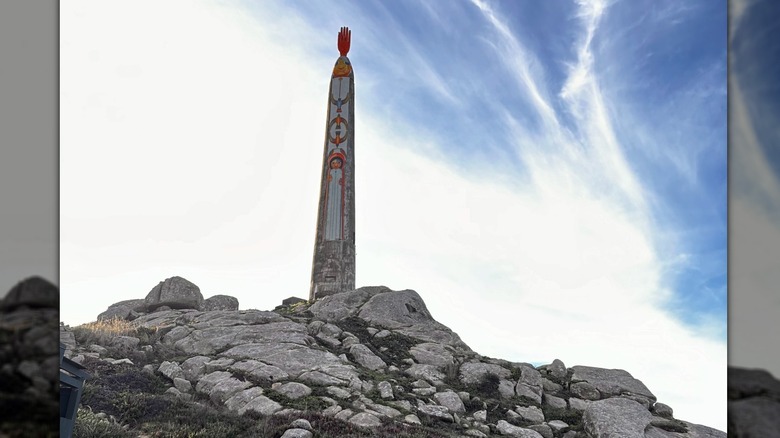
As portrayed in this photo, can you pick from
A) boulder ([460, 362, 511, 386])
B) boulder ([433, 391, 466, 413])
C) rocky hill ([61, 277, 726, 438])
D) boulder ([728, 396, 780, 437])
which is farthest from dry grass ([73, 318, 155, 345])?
boulder ([728, 396, 780, 437])

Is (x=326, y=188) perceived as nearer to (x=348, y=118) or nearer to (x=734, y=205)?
(x=348, y=118)

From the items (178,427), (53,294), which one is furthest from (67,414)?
(53,294)

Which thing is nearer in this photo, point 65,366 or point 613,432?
point 65,366

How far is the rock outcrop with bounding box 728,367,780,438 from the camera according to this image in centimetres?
309

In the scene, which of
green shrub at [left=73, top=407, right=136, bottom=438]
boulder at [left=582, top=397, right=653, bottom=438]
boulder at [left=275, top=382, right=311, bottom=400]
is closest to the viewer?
green shrub at [left=73, top=407, right=136, bottom=438]

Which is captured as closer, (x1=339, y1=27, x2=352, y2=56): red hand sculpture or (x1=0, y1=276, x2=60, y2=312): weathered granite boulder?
(x1=0, y1=276, x2=60, y2=312): weathered granite boulder

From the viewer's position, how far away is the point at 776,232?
10.7ft

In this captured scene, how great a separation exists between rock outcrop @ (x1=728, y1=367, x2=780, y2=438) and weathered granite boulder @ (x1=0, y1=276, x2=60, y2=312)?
363 cm

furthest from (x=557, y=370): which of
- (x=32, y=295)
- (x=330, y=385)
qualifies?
(x=32, y=295)

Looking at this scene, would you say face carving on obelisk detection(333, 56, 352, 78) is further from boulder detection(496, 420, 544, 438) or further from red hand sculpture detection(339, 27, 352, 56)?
boulder detection(496, 420, 544, 438)

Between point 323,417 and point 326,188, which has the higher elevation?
point 326,188

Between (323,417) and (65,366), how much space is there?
6.16m

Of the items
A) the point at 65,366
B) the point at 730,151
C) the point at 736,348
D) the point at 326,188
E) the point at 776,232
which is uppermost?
the point at 326,188

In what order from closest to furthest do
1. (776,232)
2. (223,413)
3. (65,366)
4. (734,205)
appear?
(776,232) < (734,205) < (65,366) < (223,413)
